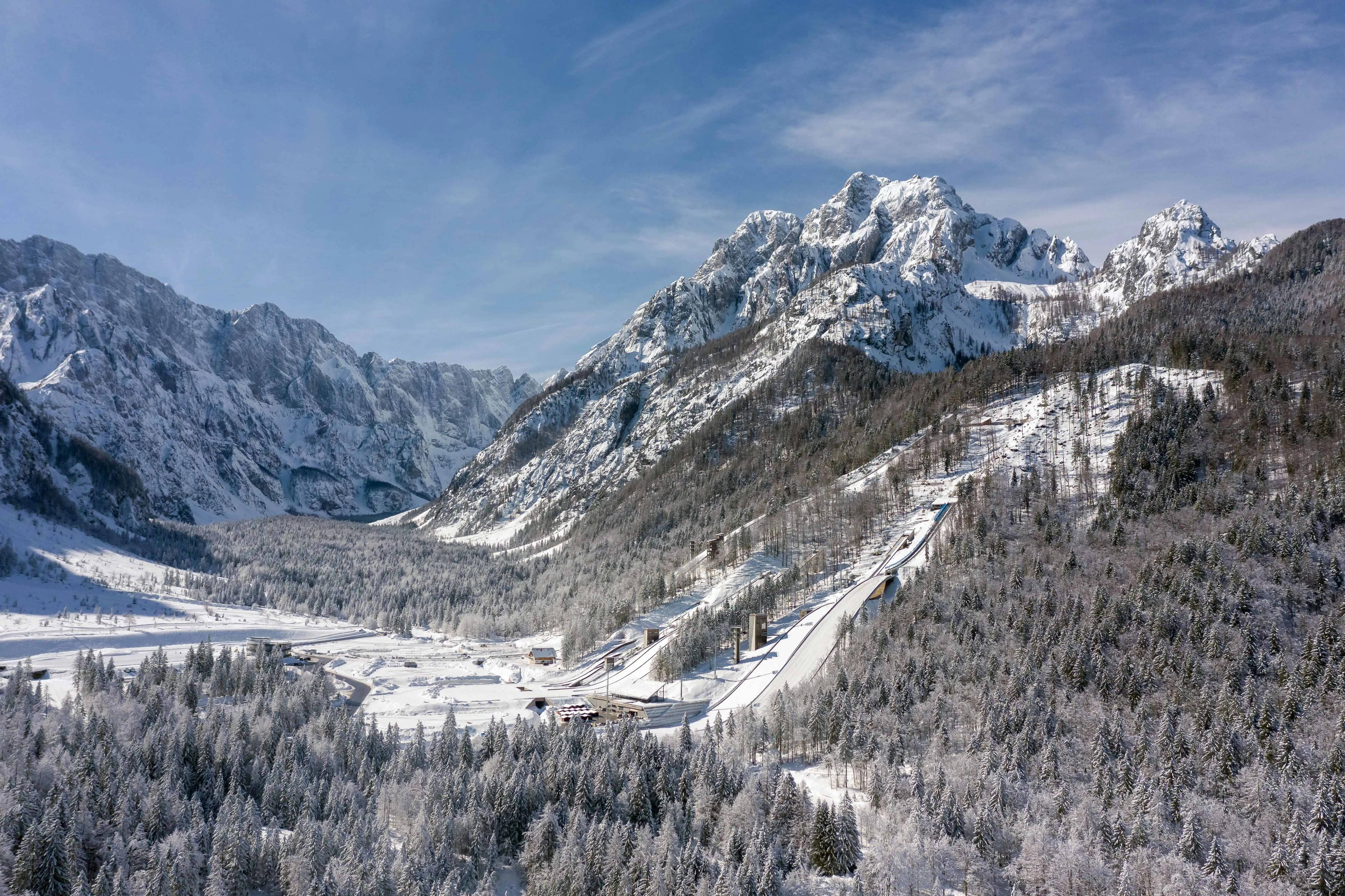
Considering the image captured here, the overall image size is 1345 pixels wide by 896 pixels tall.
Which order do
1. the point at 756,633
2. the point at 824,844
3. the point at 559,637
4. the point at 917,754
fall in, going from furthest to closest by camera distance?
the point at 559,637
the point at 756,633
the point at 917,754
the point at 824,844

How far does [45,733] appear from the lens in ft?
228

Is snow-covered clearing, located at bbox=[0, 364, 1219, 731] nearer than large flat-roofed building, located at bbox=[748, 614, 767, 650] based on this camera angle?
Yes

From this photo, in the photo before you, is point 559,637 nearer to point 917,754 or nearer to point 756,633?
point 756,633

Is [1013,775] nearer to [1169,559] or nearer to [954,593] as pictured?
[954,593]

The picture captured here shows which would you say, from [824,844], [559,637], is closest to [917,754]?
[824,844]

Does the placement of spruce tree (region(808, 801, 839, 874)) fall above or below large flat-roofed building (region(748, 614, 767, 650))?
below

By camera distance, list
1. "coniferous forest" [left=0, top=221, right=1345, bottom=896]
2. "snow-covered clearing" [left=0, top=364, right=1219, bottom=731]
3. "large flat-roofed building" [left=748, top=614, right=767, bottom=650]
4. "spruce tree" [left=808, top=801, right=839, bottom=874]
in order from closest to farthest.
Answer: "coniferous forest" [left=0, top=221, right=1345, bottom=896]
"spruce tree" [left=808, top=801, right=839, bottom=874]
"snow-covered clearing" [left=0, top=364, right=1219, bottom=731]
"large flat-roofed building" [left=748, top=614, right=767, bottom=650]

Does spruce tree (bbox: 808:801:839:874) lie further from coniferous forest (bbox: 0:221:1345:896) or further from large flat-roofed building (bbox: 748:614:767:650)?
large flat-roofed building (bbox: 748:614:767:650)

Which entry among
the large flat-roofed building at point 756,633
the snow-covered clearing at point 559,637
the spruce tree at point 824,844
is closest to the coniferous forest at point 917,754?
the spruce tree at point 824,844

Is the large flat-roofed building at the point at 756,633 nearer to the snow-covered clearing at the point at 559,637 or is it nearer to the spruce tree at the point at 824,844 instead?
the snow-covered clearing at the point at 559,637

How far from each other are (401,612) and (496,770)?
402 feet

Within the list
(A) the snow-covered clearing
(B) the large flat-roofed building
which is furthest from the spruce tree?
(B) the large flat-roofed building

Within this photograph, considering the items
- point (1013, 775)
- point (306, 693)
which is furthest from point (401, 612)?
point (1013, 775)

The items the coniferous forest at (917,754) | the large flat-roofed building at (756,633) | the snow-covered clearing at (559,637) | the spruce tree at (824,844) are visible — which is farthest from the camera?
the large flat-roofed building at (756,633)
